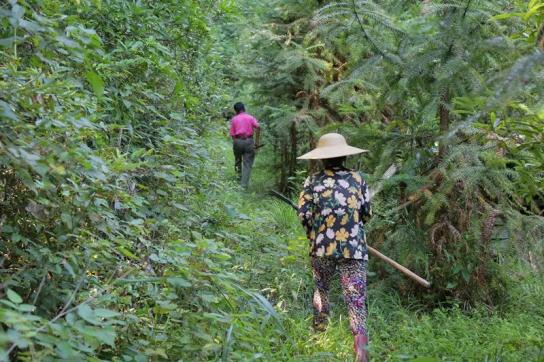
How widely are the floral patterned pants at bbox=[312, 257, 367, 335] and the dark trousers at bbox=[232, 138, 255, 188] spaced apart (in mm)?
7661

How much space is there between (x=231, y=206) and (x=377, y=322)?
1879 millimetres

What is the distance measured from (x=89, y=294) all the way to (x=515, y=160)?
382 cm

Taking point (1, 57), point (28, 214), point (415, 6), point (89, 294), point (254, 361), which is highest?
point (415, 6)

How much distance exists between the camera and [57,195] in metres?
3.36

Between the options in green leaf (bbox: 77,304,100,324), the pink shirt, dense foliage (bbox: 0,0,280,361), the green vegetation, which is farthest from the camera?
the pink shirt

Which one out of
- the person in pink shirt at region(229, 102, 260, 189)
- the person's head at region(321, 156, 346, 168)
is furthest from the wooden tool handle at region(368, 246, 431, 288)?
the person in pink shirt at region(229, 102, 260, 189)

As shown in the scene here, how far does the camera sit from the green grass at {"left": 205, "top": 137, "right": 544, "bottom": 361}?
4.80 metres

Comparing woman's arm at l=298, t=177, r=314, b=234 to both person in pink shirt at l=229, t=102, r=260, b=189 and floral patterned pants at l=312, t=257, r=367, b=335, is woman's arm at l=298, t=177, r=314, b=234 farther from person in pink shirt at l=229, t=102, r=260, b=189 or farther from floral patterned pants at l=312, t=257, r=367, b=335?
person in pink shirt at l=229, t=102, r=260, b=189

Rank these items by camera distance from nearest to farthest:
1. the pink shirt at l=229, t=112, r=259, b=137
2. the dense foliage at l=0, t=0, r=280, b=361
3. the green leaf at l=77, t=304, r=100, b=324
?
the green leaf at l=77, t=304, r=100, b=324 < the dense foliage at l=0, t=0, r=280, b=361 < the pink shirt at l=229, t=112, r=259, b=137

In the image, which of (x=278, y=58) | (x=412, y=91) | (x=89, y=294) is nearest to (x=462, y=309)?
(x=412, y=91)

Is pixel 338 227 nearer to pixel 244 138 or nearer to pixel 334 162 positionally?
pixel 334 162

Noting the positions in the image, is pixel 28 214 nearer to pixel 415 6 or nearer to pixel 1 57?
pixel 1 57

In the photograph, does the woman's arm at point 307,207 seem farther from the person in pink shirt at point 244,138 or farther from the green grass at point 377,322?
the person in pink shirt at point 244,138

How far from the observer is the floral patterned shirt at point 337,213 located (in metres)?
5.32
